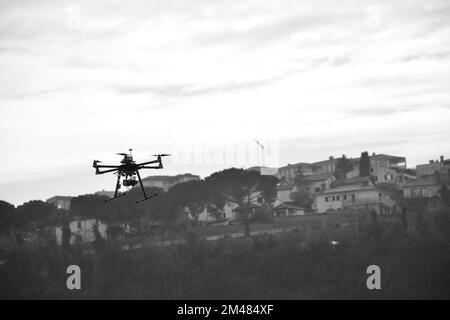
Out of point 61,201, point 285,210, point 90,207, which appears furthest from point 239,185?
point 61,201

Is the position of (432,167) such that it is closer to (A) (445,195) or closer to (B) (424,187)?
(B) (424,187)

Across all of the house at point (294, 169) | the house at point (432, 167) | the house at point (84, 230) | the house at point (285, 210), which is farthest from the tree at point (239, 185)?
the house at point (294, 169)

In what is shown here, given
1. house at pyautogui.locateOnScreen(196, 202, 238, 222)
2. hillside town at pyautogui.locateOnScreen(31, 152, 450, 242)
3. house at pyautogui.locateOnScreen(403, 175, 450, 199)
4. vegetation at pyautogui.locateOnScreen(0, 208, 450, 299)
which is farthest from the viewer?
house at pyautogui.locateOnScreen(403, 175, 450, 199)

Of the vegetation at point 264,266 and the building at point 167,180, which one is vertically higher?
the building at point 167,180

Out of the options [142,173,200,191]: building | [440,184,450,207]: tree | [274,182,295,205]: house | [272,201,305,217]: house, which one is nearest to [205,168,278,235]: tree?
[272,201,305,217]: house

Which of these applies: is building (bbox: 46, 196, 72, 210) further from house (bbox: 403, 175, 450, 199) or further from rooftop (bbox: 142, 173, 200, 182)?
house (bbox: 403, 175, 450, 199)

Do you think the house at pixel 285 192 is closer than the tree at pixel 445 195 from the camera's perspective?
No

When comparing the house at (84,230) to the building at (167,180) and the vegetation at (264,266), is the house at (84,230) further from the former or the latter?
the building at (167,180)
